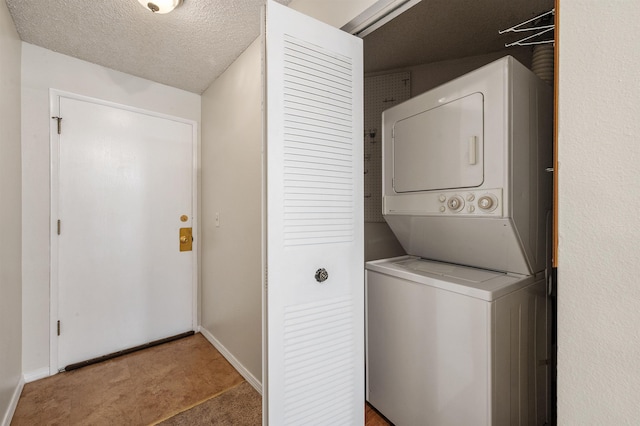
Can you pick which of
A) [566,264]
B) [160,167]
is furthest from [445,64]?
[160,167]

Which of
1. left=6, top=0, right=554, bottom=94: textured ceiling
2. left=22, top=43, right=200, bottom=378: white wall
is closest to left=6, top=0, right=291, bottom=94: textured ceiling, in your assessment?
left=6, top=0, right=554, bottom=94: textured ceiling

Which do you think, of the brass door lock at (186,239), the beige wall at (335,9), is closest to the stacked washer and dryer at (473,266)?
the beige wall at (335,9)

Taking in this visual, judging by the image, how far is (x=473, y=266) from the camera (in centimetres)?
148

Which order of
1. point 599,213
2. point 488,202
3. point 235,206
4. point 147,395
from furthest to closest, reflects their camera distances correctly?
1. point 235,206
2. point 147,395
3. point 488,202
4. point 599,213

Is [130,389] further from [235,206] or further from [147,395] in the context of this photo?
[235,206]

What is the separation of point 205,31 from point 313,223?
1677 mm

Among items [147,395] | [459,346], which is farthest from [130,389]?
[459,346]

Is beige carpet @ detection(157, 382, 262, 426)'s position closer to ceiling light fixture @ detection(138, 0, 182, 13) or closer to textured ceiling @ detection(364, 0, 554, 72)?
ceiling light fixture @ detection(138, 0, 182, 13)

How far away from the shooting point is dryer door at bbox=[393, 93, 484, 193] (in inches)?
48.1

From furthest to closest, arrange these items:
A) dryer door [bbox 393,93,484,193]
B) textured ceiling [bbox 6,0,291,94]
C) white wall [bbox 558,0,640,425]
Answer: textured ceiling [bbox 6,0,291,94] < dryer door [bbox 393,93,484,193] < white wall [bbox 558,0,640,425]

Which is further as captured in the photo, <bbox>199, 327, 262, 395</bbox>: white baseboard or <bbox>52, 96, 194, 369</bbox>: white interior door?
<bbox>52, 96, 194, 369</bbox>: white interior door

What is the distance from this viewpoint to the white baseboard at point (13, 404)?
1589 mm

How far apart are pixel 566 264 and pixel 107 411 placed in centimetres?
256

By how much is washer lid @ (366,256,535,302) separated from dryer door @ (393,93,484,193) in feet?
1.46
